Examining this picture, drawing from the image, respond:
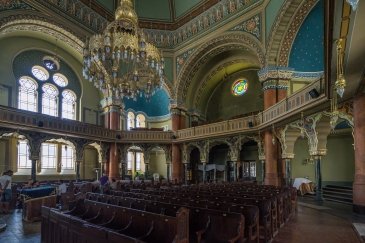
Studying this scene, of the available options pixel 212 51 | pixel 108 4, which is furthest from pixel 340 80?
pixel 108 4

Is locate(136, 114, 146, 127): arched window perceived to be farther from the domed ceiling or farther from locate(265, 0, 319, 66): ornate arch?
locate(265, 0, 319, 66): ornate arch

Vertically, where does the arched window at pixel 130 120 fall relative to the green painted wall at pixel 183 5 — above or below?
below

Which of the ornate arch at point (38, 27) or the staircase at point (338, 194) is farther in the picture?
the ornate arch at point (38, 27)

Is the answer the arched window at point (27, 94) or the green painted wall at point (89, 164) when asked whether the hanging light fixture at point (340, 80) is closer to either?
the arched window at point (27, 94)

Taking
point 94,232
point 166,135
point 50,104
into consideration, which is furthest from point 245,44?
point 94,232

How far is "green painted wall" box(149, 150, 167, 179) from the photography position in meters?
27.6

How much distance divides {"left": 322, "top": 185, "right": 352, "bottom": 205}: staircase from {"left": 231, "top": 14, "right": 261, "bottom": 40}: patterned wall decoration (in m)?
10.4

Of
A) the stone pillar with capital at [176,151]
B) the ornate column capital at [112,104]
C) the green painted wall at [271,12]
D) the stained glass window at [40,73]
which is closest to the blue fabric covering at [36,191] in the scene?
the ornate column capital at [112,104]

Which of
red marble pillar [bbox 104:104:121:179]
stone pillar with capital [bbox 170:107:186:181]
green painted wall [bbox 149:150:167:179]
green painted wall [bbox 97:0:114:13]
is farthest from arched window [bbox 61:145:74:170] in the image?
green painted wall [bbox 97:0:114:13]

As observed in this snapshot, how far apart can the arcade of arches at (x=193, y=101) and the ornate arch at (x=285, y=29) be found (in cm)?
6

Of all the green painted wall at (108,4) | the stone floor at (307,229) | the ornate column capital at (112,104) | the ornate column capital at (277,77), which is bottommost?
the stone floor at (307,229)

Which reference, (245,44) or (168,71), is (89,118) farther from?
(245,44)

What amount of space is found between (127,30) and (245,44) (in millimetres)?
9210

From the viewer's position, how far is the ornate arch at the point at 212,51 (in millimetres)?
18391
